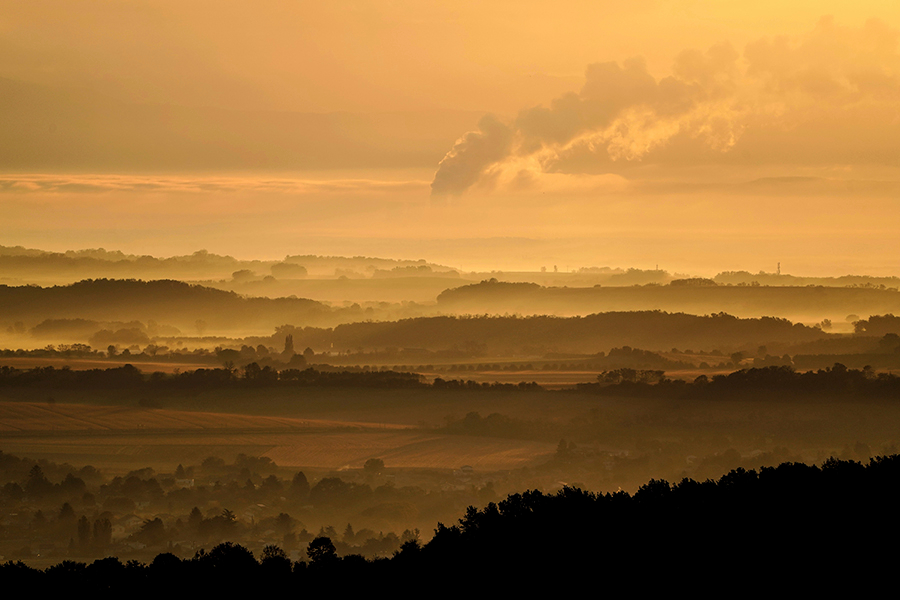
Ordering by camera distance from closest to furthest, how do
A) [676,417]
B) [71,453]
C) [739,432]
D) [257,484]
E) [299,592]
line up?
[299,592], [257,484], [71,453], [739,432], [676,417]

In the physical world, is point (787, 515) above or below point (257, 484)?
above

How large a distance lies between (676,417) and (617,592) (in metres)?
154

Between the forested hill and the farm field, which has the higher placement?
the forested hill

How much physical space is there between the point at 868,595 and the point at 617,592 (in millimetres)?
10514

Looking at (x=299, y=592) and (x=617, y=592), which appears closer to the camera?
(x=617, y=592)

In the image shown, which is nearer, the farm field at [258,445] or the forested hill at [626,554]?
the forested hill at [626,554]

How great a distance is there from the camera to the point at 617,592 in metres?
44.3

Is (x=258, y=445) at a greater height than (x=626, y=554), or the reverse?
(x=626, y=554)

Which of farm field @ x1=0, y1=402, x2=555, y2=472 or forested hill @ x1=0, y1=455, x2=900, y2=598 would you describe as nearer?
forested hill @ x1=0, y1=455, x2=900, y2=598

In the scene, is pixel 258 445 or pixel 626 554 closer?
pixel 626 554

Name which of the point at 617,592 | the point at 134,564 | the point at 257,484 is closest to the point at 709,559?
the point at 617,592

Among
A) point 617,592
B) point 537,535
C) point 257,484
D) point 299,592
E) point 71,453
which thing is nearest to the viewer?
point 617,592

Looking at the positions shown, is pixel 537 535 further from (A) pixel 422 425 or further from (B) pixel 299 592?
(A) pixel 422 425

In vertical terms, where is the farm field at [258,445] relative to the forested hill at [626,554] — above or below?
below
